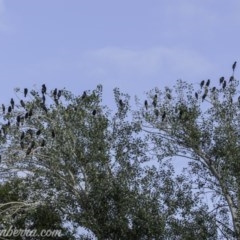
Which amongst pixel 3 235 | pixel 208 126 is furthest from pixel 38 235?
pixel 208 126

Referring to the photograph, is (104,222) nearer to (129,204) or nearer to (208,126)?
(129,204)

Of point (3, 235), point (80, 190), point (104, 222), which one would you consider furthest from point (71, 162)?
point (3, 235)

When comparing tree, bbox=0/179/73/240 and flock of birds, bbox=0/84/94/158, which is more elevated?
flock of birds, bbox=0/84/94/158

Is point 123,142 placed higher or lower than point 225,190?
higher

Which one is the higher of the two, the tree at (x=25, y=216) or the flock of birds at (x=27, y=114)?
the flock of birds at (x=27, y=114)

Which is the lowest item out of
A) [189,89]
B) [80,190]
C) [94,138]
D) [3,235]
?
[3,235]

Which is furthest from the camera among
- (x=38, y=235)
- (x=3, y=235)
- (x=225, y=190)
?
(x=38, y=235)

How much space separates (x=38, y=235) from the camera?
26328mm

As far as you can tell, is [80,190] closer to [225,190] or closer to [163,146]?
[163,146]

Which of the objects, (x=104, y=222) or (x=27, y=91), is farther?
(x=27, y=91)

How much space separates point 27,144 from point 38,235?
5130 mm

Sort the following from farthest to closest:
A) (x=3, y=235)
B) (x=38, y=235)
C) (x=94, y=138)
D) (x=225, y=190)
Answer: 1. (x=38, y=235)
2. (x=3, y=235)
3. (x=94, y=138)
4. (x=225, y=190)

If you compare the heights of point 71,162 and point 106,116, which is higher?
point 106,116

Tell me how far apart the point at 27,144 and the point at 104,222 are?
394 centimetres
